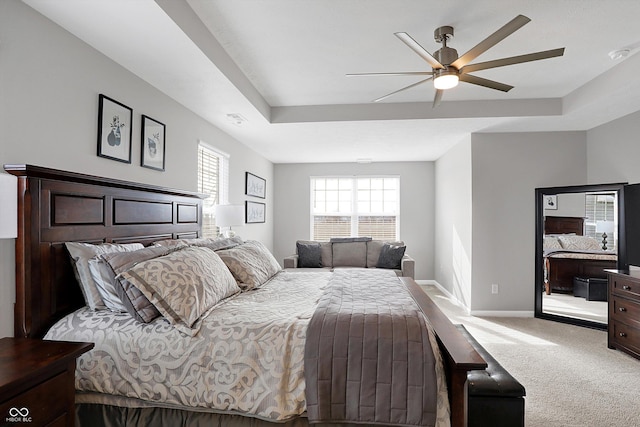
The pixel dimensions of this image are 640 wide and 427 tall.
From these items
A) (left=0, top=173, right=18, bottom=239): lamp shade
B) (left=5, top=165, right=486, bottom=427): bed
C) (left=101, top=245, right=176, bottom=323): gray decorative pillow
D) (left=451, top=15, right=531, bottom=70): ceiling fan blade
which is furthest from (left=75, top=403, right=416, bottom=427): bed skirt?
(left=451, top=15, right=531, bottom=70): ceiling fan blade

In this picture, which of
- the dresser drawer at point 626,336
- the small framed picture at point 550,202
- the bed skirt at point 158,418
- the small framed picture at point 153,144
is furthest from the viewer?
the small framed picture at point 550,202

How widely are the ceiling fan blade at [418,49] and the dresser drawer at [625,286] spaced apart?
108 inches

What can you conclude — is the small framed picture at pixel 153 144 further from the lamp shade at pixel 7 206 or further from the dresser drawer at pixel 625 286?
the dresser drawer at pixel 625 286

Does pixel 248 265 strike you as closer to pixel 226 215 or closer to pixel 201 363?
pixel 201 363

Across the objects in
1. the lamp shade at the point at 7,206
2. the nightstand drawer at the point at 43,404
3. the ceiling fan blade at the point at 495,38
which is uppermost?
the ceiling fan blade at the point at 495,38

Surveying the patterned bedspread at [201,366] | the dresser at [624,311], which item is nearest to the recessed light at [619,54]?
the dresser at [624,311]

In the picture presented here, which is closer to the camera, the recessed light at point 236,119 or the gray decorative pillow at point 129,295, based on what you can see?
the gray decorative pillow at point 129,295

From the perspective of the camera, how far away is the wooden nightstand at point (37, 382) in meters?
1.12

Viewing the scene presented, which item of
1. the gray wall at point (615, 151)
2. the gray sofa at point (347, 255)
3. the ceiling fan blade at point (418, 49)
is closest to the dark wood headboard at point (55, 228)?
the ceiling fan blade at point (418, 49)

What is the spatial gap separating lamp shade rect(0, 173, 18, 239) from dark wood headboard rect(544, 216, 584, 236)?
507 cm

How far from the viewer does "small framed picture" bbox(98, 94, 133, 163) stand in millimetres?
2297

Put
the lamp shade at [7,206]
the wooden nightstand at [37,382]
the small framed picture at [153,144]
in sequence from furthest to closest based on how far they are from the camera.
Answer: the small framed picture at [153,144], the lamp shade at [7,206], the wooden nightstand at [37,382]

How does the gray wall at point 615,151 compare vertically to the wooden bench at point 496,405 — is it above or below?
above

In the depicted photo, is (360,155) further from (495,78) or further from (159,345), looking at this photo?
(159,345)
